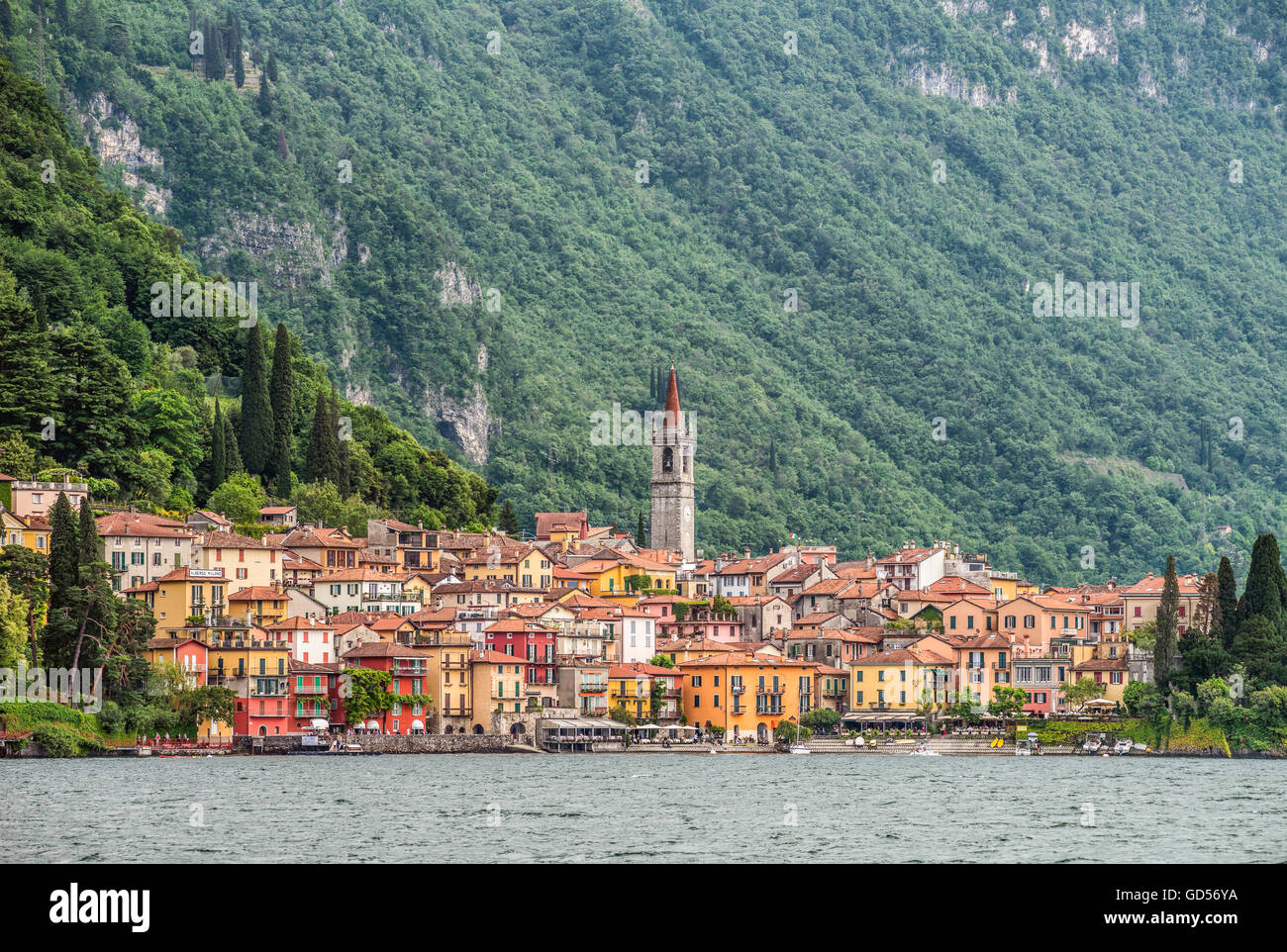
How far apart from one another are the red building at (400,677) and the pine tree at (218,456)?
25.7 m

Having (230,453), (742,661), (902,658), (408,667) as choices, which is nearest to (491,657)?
(408,667)

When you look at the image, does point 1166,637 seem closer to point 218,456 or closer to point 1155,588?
point 1155,588

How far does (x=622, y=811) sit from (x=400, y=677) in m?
35.7

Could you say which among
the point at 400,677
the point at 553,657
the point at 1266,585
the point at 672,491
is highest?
the point at 672,491

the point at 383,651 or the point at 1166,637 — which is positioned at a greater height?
the point at 1166,637

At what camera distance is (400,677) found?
90750mm

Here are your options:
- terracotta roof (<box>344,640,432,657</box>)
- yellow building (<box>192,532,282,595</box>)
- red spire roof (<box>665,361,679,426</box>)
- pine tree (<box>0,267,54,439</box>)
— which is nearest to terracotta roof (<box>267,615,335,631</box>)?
terracotta roof (<box>344,640,432,657</box>)

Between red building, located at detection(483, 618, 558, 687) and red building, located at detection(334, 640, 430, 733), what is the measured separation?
4.20 meters

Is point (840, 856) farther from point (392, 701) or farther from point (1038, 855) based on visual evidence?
point (392, 701)

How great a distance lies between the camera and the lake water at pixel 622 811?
44.3 m

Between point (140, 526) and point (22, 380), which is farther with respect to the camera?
point (22, 380)

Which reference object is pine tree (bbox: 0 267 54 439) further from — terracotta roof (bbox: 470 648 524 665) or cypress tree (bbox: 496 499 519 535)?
cypress tree (bbox: 496 499 519 535)

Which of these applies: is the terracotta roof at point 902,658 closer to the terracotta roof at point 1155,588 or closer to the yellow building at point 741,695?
the yellow building at point 741,695
